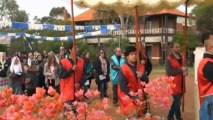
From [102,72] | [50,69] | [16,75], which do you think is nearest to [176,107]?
[102,72]

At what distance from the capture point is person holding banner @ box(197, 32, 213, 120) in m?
4.75

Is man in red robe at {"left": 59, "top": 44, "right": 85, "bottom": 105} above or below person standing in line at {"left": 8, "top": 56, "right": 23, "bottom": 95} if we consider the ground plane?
above

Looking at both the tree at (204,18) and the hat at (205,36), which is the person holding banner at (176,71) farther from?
the tree at (204,18)

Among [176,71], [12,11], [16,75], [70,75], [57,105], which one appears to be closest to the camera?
[57,105]

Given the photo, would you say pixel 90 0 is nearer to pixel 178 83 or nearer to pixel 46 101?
pixel 178 83

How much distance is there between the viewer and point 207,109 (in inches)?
190

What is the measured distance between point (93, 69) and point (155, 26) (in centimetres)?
2997

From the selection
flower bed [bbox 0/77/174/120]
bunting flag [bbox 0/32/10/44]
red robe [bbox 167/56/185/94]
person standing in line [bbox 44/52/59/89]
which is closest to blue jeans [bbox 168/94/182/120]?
red robe [bbox 167/56/185/94]

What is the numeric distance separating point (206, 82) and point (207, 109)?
330 millimetres

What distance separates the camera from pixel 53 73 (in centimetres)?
1165

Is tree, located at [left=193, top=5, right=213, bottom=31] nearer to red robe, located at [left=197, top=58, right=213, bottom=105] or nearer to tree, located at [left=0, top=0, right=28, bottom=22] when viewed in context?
red robe, located at [left=197, top=58, right=213, bottom=105]

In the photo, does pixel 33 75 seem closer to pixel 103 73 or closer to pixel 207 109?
pixel 103 73

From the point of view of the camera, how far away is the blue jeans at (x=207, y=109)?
480 cm

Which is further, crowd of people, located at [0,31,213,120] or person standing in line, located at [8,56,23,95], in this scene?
person standing in line, located at [8,56,23,95]
